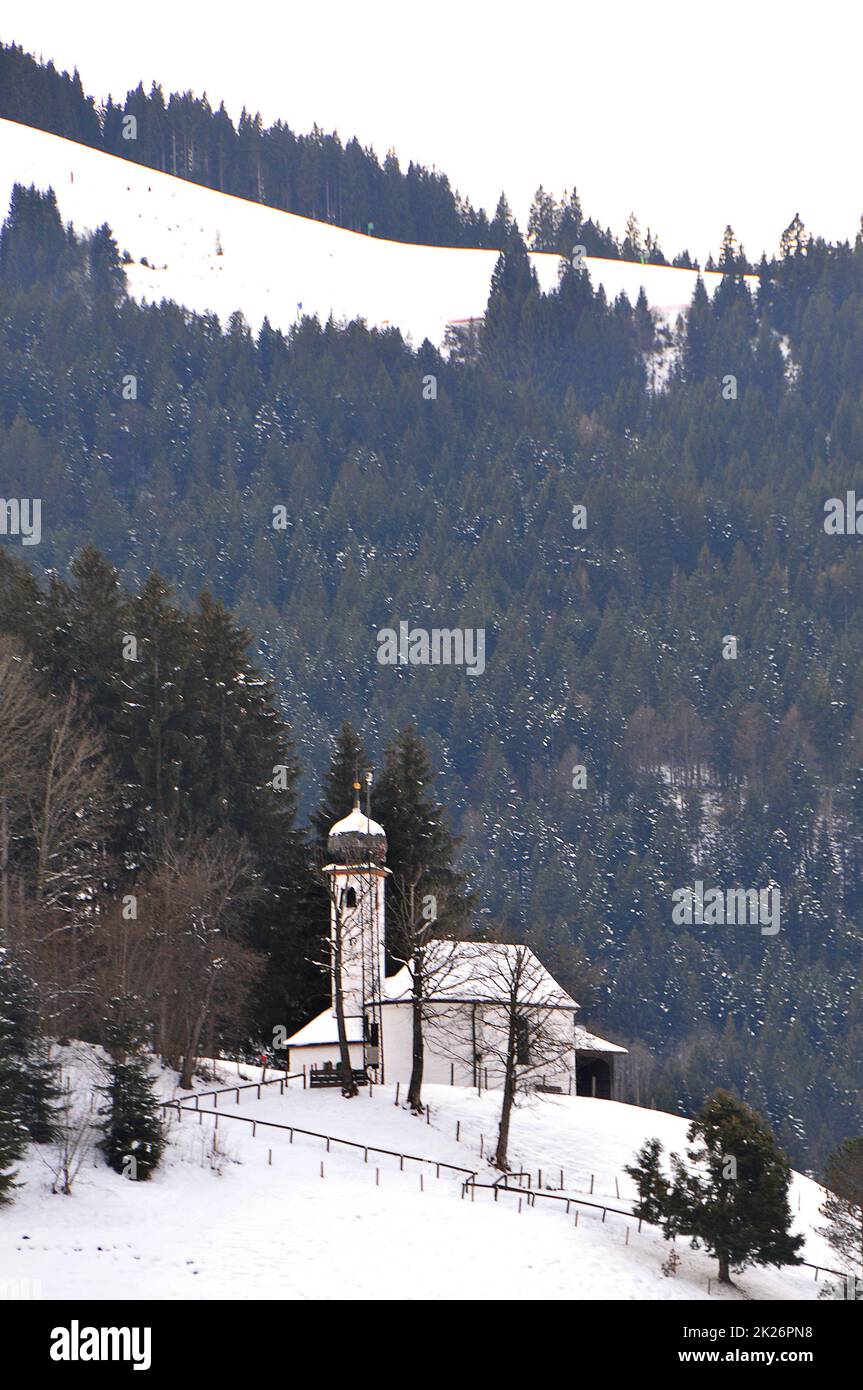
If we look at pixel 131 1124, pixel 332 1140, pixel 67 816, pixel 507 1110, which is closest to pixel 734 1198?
pixel 507 1110

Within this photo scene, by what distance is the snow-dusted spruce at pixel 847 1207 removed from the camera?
46719mm

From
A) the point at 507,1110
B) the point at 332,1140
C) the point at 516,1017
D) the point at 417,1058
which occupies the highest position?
the point at 516,1017

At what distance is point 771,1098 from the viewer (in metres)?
132

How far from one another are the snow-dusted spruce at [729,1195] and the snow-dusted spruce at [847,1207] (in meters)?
1.10

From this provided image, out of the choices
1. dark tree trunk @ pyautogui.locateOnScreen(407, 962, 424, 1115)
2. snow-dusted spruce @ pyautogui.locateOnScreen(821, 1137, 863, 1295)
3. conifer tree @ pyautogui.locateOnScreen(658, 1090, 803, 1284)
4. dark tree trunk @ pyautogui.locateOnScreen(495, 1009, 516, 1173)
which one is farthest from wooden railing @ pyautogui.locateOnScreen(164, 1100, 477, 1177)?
snow-dusted spruce @ pyautogui.locateOnScreen(821, 1137, 863, 1295)

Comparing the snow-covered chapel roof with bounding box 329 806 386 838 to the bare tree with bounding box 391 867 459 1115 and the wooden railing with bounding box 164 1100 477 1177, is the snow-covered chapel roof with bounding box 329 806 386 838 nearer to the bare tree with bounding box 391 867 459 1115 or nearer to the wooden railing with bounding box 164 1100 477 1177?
the bare tree with bounding box 391 867 459 1115

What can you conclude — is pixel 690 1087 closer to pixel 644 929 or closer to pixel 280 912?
pixel 644 929

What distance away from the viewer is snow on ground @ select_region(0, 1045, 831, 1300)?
3791cm

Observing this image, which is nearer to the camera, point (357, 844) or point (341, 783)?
point (357, 844)

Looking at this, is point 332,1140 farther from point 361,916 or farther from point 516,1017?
point 361,916

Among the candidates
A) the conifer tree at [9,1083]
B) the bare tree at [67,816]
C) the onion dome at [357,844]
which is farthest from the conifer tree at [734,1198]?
the bare tree at [67,816]

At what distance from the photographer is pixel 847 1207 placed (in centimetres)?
4778

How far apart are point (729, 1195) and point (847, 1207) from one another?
135 inches
